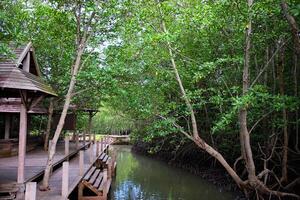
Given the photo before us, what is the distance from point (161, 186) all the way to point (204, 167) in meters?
4.56

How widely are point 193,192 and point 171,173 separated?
5602 mm

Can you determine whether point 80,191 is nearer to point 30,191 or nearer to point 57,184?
point 57,184

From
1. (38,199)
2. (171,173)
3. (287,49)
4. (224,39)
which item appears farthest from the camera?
(171,173)

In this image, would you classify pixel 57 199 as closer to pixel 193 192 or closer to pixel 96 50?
pixel 96 50

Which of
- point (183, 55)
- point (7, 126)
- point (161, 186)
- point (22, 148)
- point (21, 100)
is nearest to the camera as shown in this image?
point (22, 148)

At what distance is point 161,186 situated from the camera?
1708cm

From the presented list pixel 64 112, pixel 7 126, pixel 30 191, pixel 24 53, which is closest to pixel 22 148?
pixel 64 112

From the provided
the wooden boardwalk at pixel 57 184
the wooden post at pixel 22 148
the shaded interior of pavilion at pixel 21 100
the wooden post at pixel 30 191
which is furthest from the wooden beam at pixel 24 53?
the wooden post at pixel 30 191

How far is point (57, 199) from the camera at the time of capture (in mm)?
8148

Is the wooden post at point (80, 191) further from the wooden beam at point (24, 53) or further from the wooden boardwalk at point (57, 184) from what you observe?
the wooden beam at point (24, 53)

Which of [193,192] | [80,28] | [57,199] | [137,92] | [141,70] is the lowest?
[193,192]

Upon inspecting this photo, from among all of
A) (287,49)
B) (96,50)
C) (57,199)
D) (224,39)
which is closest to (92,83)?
(96,50)

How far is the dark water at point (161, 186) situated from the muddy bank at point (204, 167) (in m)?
0.41

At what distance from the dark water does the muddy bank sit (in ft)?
1.36
